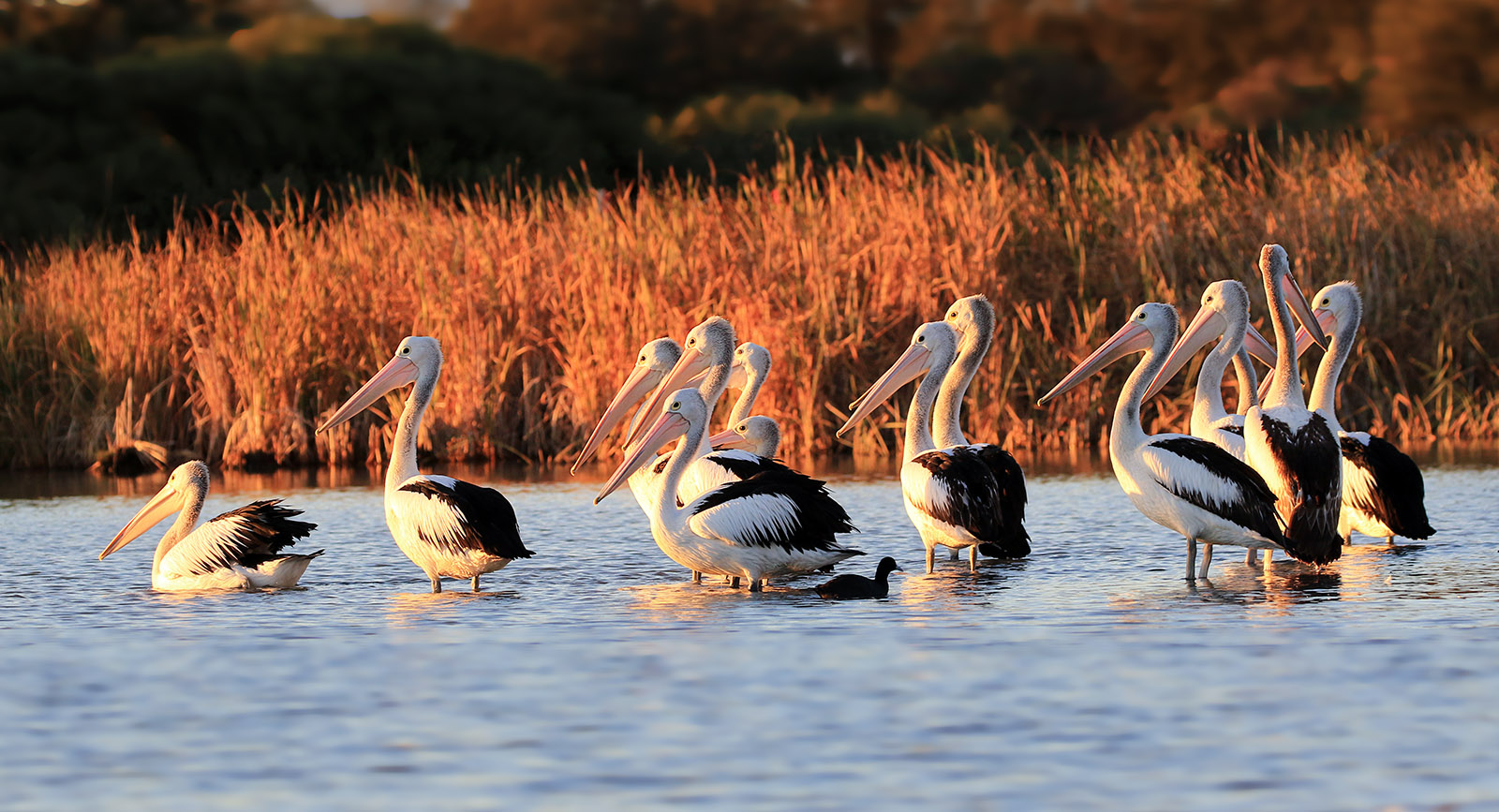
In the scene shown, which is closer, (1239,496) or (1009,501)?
(1239,496)

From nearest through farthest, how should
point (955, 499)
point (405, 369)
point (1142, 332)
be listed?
point (955, 499), point (1142, 332), point (405, 369)

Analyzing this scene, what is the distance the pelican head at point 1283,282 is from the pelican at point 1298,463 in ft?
1.64

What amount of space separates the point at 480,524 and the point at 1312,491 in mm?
3188

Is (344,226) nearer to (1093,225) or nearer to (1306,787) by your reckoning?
(1093,225)

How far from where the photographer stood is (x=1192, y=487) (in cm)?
777

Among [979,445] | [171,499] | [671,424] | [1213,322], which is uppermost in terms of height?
[1213,322]

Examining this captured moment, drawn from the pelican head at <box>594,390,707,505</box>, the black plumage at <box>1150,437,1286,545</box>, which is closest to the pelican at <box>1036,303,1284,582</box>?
the black plumage at <box>1150,437,1286,545</box>

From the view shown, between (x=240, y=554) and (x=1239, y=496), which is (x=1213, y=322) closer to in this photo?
(x=1239, y=496)

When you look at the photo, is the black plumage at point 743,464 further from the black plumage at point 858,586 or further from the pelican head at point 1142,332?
the pelican head at point 1142,332

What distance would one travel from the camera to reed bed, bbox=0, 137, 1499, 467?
14.2 metres

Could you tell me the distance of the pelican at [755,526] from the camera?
770 cm

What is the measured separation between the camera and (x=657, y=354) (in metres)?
9.87

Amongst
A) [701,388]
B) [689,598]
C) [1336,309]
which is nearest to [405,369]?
[701,388]

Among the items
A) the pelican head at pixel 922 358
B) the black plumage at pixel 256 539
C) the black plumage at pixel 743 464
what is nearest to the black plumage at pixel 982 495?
the black plumage at pixel 743 464
